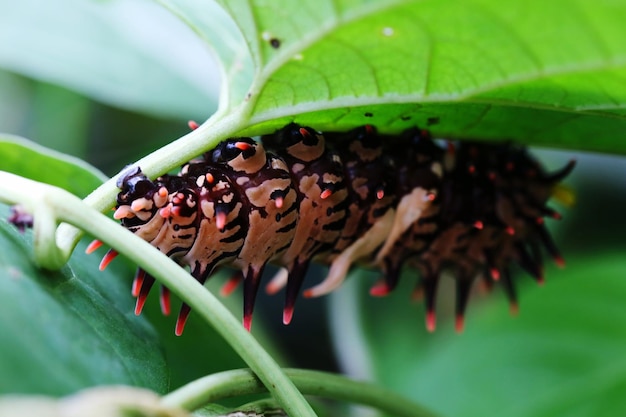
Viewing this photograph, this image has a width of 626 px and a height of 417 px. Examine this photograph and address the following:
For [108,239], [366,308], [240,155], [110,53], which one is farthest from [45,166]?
[366,308]

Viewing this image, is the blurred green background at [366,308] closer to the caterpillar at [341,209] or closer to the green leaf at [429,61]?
the caterpillar at [341,209]

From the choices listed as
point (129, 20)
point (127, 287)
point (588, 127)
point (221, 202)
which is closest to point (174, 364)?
point (127, 287)

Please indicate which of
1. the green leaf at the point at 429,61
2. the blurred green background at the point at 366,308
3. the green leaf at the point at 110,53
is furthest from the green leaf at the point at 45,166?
the green leaf at the point at 110,53

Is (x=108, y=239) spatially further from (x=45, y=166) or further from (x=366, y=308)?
(x=366, y=308)

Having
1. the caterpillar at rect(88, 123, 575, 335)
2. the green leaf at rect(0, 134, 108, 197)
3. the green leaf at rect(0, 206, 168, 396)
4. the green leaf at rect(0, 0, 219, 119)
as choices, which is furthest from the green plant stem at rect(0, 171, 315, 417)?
the green leaf at rect(0, 0, 219, 119)

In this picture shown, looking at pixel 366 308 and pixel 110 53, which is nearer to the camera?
pixel 110 53

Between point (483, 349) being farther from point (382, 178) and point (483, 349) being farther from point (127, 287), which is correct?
point (127, 287)

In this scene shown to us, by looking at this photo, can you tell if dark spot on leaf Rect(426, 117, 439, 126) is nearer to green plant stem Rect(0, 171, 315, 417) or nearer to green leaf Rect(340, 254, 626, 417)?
green plant stem Rect(0, 171, 315, 417)
